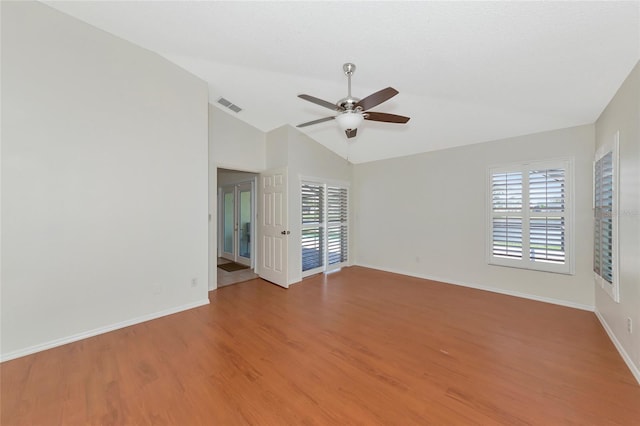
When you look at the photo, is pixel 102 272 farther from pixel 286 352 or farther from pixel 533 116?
pixel 533 116

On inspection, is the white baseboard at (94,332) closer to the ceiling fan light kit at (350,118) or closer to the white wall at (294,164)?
the white wall at (294,164)

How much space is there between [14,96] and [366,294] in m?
4.61

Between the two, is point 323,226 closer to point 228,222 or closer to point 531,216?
point 228,222

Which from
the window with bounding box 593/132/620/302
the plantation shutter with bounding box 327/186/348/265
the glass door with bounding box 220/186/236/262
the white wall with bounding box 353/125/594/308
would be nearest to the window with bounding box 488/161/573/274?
the white wall with bounding box 353/125/594/308

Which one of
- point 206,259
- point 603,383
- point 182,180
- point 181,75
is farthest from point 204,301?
point 603,383

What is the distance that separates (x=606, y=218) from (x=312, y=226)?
13.0 ft

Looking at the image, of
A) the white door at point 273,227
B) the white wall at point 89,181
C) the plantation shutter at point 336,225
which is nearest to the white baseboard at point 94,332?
the white wall at point 89,181

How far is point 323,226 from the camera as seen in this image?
17.4 feet

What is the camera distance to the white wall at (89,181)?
7.77 feet

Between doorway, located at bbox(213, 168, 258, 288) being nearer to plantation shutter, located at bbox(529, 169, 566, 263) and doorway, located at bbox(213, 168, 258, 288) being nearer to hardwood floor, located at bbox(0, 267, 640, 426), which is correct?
hardwood floor, located at bbox(0, 267, 640, 426)

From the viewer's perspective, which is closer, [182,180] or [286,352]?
[286,352]

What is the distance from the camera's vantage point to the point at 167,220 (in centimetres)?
329

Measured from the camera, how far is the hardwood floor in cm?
171

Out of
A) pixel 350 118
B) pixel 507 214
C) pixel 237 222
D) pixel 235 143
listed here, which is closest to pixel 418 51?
pixel 350 118
